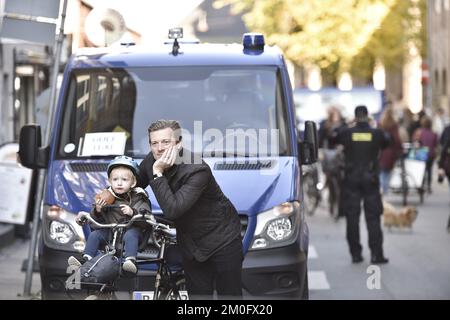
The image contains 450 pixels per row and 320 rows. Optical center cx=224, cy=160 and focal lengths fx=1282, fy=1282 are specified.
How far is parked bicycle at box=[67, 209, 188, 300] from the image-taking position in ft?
22.6

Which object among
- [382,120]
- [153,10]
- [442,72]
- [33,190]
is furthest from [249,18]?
[33,190]

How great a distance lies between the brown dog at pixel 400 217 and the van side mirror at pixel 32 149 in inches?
343

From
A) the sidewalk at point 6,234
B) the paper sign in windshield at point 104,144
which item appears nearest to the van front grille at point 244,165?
the paper sign in windshield at point 104,144

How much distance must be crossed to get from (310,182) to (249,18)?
33.7 m

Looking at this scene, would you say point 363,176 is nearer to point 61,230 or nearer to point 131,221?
point 61,230

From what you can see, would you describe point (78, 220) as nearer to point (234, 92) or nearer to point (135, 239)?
point (135, 239)

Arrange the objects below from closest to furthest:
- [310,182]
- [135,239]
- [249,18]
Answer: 1. [135,239]
2. [310,182]
3. [249,18]

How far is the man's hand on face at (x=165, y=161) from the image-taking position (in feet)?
22.0

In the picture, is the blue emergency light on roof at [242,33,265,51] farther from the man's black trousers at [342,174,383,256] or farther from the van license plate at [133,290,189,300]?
the man's black trousers at [342,174,383,256]

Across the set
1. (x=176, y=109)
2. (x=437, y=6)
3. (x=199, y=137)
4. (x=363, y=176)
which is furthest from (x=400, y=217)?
(x=437, y=6)

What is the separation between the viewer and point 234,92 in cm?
1004

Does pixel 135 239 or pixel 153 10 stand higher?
pixel 153 10

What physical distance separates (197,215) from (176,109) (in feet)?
9.83

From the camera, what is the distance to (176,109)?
9836 millimetres
